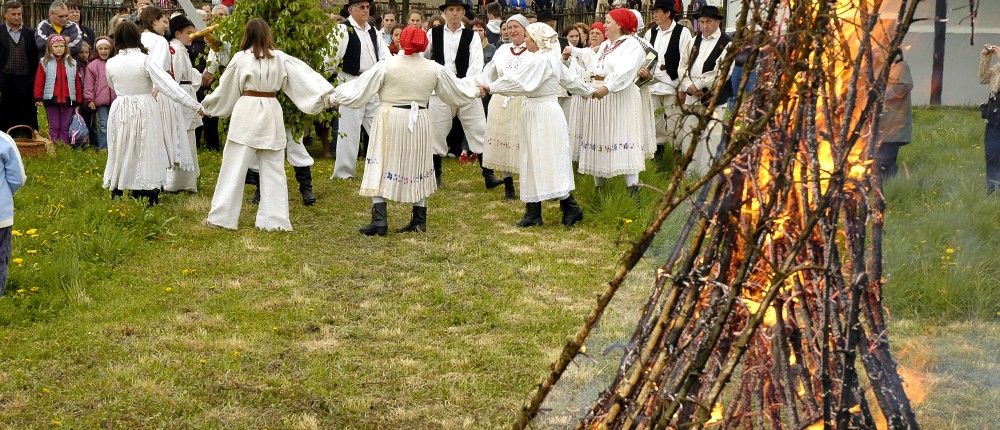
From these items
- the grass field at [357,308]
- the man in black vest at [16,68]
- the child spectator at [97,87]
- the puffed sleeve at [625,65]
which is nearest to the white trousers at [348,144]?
the grass field at [357,308]

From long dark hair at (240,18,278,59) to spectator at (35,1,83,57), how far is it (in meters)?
5.90

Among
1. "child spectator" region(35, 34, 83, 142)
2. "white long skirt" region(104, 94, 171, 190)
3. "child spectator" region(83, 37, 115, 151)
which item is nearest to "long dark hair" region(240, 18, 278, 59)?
"white long skirt" region(104, 94, 171, 190)

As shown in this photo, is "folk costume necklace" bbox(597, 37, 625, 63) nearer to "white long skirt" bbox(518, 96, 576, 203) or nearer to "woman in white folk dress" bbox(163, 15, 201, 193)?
"white long skirt" bbox(518, 96, 576, 203)

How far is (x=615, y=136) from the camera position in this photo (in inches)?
405

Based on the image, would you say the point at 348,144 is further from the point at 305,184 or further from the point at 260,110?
the point at 260,110

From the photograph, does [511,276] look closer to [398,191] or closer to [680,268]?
[398,191]

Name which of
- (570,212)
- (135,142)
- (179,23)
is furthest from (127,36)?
(570,212)

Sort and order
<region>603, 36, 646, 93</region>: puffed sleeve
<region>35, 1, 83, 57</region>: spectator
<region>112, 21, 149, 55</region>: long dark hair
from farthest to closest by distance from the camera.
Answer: <region>35, 1, 83, 57</region>: spectator, <region>603, 36, 646, 93</region>: puffed sleeve, <region>112, 21, 149, 55</region>: long dark hair

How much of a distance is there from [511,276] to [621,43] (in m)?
3.09

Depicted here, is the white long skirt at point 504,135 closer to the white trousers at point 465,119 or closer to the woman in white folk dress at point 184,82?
the white trousers at point 465,119

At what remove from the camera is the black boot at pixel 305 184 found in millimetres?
10703

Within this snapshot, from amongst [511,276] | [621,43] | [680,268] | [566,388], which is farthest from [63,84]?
[680,268]

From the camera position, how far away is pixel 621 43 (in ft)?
32.6

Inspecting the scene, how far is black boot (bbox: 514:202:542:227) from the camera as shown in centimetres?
965
